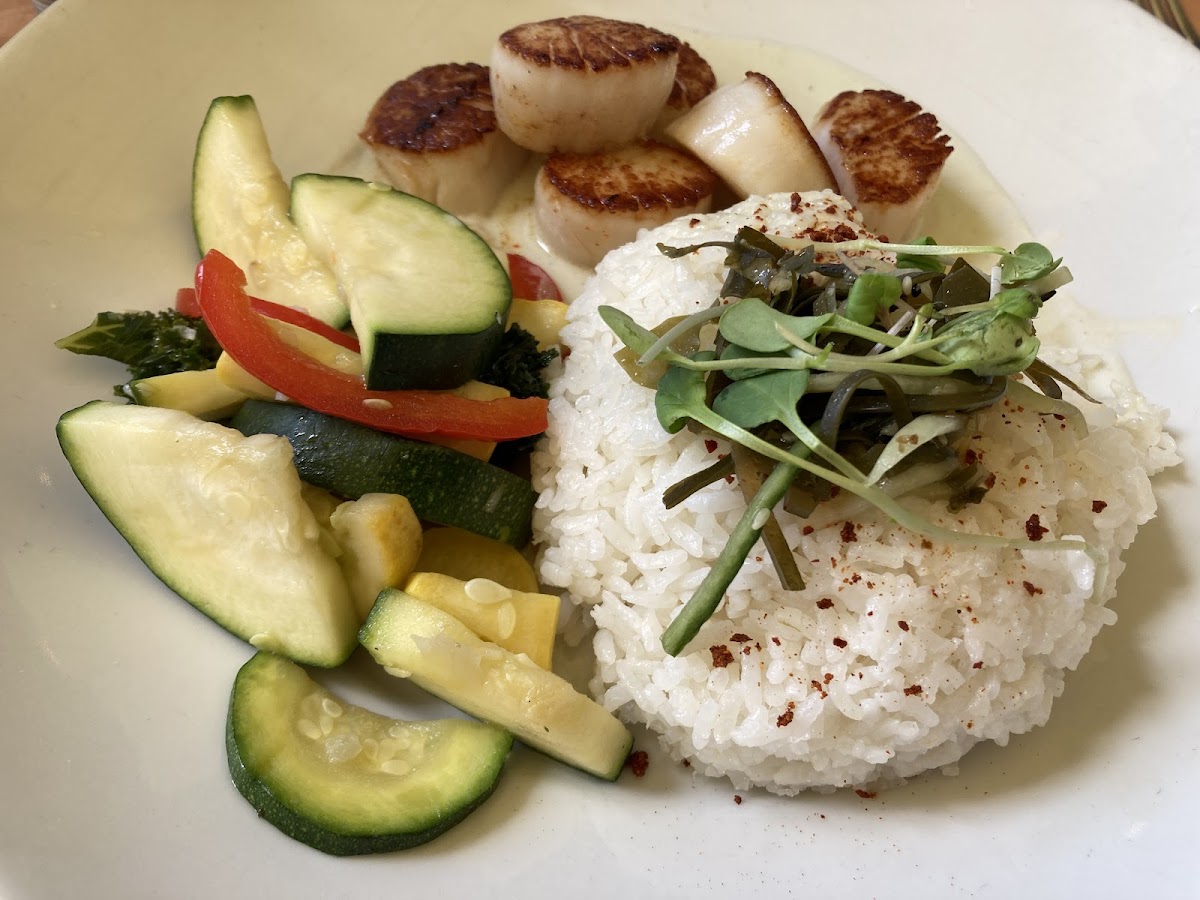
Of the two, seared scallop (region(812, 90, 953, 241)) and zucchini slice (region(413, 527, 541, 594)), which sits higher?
seared scallop (region(812, 90, 953, 241))

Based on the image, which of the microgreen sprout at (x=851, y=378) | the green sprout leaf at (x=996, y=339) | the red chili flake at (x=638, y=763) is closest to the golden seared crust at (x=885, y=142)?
the microgreen sprout at (x=851, y=378)

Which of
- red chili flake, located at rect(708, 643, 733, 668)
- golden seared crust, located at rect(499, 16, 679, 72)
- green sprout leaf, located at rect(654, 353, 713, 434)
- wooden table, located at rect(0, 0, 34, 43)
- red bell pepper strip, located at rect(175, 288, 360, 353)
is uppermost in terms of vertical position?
wooden table, located at rect(0, 0, 34, 43)

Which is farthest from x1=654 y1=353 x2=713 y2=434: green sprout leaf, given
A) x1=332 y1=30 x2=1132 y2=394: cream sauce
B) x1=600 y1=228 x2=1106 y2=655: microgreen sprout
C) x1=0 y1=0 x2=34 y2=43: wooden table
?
x1=0 y1=0 x2=34 y2=43: wooden table

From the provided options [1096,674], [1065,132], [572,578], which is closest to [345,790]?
[572,578]

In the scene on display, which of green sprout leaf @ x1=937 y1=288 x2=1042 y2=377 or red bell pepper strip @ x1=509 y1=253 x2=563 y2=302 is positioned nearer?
green sprout leaf @ x1=937 y1=288 x2=1042 y2=377

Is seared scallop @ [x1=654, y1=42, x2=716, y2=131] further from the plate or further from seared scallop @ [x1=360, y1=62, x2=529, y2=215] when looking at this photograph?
the plate

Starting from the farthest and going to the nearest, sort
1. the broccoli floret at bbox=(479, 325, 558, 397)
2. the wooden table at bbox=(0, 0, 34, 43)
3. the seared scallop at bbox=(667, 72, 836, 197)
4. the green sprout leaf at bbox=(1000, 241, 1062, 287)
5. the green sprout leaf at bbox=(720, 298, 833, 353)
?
the wooden table at bbox=(0, 0, 34, 43) → the seared scallop at bbox=(667, 72, 836, 197) → the broccoli floret at bbox=(479, 325, 558, 397) → the green sprout leaf at bbox=(1000, 241, 1062, 287) → the green sprout leaf at bbox=(720, 298, 833, 353)
